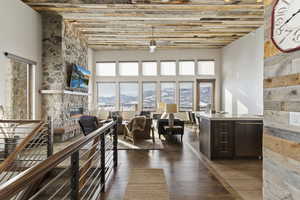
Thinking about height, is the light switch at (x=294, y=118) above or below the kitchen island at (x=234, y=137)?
above

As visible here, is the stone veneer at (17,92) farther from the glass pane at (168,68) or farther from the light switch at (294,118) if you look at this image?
the glass pane at (168,68)

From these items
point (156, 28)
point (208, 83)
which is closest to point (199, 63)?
point (208, 83)

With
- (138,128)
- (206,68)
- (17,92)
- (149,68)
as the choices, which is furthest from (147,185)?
(206,68)

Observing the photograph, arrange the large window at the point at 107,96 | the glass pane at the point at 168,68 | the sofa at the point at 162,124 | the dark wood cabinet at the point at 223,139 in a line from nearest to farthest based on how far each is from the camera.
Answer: the dark wood cabinet at the point at 223,139, the sofa at the point at 162,124, the glass pane at the point at 168,68, the large window at the point at 107,96

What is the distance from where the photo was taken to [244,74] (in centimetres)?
737

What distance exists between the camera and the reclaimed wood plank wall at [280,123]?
1587 mm

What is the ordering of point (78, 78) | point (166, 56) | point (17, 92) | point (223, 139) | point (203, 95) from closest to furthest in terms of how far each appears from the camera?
point (223, 139) → point (17, 92) → point (78, 78) → point (166, 56) → point (203, 95)

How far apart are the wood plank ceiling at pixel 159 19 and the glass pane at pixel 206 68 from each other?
58.0 inches

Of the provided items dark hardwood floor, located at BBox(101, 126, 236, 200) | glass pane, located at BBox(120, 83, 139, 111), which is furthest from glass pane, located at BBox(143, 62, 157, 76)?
dark hardwood floor, located at BBox(101, 126, 236, 200)

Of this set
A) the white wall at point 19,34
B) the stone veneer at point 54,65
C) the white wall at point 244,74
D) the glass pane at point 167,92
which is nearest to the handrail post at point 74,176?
the white wall at point 19,34

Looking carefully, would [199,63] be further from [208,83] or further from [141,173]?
[141,173]

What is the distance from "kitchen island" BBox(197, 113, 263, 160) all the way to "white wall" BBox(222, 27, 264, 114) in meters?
2.28

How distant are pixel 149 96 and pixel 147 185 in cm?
700

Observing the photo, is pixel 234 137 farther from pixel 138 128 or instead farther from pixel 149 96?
pixel 149 96
